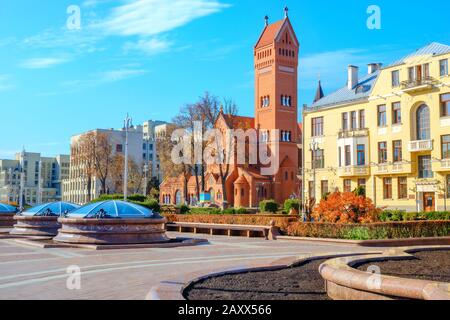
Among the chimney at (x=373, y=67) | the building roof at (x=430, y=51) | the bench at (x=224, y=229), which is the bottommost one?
the bench at (x=224, y=229)

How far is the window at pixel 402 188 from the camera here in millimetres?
41438

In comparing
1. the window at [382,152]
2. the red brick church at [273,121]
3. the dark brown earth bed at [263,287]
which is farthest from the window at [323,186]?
the dark brown earth bed at [263,287]

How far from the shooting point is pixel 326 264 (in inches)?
317

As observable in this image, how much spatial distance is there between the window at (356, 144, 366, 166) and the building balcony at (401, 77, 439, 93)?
6736 millimetres

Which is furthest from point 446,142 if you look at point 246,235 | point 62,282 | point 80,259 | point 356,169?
point 62,282

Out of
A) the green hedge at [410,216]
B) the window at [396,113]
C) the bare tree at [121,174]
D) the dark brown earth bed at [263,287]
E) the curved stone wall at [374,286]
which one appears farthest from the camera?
the bare tree at [121,174]

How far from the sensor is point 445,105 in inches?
1532

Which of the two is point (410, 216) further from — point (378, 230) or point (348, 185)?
point (348, 185)

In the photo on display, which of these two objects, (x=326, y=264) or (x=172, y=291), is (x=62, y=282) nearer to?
(x=172, y=291)

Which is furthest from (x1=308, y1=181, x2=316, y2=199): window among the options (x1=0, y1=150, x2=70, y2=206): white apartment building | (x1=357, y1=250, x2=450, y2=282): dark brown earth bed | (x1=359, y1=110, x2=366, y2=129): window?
(x1=0, y1=150, x2=70, y2=206): white apartment building

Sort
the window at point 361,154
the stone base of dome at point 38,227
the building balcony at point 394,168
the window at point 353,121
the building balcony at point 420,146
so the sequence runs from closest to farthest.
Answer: the stone base of dome at point 38,227 → the building balcony at point 420,146 → the building balcony at point 394,168 → the window at point 361,154 → the window at point 353,121

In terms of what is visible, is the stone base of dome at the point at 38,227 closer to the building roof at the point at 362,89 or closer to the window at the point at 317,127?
the building roof at the point at 362,89

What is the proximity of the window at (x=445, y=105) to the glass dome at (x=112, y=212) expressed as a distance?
28.8 meters

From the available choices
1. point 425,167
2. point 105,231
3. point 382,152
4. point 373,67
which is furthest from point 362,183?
point 105,231
